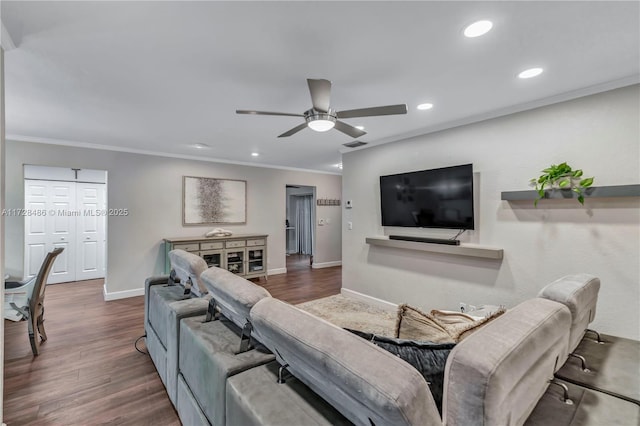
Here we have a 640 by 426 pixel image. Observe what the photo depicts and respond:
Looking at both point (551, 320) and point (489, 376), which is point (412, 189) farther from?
point (489, 376)

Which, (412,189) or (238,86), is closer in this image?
(238,86)

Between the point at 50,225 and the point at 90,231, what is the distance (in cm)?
62

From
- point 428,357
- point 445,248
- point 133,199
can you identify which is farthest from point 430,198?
point 133,199

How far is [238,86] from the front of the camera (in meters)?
2.36

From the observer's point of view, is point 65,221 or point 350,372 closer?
point 350,372

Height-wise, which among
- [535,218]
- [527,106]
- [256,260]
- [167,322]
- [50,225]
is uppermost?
[527,106]

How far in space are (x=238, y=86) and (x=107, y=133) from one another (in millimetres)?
2536

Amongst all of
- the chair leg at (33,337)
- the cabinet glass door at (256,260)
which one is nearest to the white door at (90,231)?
the cabinet glass door at (256,260)

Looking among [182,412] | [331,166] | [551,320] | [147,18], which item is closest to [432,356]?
[551,320]

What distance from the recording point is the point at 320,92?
6.59 feet

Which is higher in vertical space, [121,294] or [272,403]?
[272,403]

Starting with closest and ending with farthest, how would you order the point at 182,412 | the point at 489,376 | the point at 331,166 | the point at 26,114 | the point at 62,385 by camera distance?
the point at 489,376
the point at 182,412
the point at 62,385
the point at 26,114
the point at 331,166

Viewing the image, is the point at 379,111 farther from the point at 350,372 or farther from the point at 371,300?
the point at 371,300

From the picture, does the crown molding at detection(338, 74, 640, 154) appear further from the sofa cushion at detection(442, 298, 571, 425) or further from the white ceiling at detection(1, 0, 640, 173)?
the sofa cushion at detection(442, 298, 571, 425)
